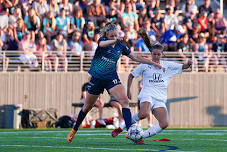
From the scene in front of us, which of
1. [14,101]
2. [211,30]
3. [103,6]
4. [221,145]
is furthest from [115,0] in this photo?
[221,145]

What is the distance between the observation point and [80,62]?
71.3 feet

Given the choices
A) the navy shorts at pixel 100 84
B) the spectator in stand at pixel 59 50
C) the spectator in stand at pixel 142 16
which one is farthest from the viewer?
the spectator in stand at pixel 142 16

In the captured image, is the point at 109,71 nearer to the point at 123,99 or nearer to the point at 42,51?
the point at 123,99

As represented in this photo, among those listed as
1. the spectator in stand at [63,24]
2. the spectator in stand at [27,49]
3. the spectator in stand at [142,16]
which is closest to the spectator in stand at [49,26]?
the spectator in stand at [63,24]

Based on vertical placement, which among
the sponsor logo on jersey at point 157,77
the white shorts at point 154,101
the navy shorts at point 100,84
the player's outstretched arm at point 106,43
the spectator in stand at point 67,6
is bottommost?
the white shorts at point 154,101

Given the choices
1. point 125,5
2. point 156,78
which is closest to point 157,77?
point 156,78

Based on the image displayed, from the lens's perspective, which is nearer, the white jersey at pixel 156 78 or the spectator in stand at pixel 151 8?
the white jersey at pixel 156 78

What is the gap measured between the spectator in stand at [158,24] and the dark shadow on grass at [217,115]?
10.7 ft

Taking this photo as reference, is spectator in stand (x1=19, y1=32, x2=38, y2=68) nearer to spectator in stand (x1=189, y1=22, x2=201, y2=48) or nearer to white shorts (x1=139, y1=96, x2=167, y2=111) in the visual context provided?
spectator in stand (x1=189, y1=22, x2=201, y2=48)

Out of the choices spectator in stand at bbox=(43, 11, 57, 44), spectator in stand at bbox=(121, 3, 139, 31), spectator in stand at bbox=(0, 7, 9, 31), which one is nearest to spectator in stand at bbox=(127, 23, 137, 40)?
spectator in stand at bbox=(121, 3, 139, 31)

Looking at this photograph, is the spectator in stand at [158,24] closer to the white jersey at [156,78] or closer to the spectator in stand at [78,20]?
the spectator in stand at [78,20]

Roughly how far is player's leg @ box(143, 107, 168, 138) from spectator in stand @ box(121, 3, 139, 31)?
11.4 meters

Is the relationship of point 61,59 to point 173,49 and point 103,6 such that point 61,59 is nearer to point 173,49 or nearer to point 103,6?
point 103,6

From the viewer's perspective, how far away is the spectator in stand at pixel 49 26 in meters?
21.4
